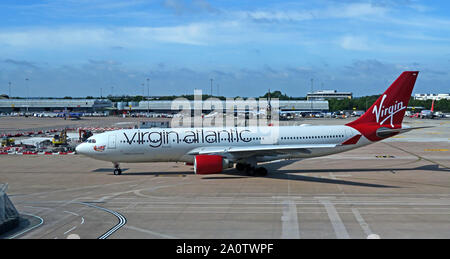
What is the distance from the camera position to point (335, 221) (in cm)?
1922

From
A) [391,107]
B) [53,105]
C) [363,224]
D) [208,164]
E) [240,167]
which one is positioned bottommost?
[363,224]

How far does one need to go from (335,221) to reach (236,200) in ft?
21.8

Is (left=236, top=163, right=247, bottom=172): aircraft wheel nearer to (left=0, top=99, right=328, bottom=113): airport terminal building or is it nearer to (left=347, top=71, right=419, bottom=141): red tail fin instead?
(left=347, top=71, right=419, bottom=141): red tail fin

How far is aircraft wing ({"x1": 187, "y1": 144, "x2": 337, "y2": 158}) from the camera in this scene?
99.6 feet

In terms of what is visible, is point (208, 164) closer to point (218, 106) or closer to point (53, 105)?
point (218, 106)

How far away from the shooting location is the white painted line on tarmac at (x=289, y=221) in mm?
17230

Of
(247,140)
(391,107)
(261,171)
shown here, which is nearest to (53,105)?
(247,140)

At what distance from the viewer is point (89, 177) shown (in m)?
33.1

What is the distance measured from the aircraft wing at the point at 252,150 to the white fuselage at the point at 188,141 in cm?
46

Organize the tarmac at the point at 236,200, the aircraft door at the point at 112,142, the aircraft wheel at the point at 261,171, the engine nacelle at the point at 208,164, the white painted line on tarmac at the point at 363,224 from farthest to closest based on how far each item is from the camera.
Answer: the aircraft door at the point at 112,142 → the aircraft wheel at the point at 261,171 → the engine nacelle at the point at 208,164 → the tarmac at the point at 236,200 → the white painted line on tarmac at the point at 363,224

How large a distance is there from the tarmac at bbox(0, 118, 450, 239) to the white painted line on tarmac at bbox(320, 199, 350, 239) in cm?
5

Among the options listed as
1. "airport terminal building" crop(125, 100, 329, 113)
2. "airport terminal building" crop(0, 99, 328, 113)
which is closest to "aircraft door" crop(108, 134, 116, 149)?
"airport terminal building" crop(125, 100, 329, 113)

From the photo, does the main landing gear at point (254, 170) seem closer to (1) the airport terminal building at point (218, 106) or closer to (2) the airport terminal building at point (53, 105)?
(1) the airport terminal building at point (218, 106)

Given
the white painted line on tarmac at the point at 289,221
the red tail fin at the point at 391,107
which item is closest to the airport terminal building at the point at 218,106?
the red tail fin at the point at 391,107
